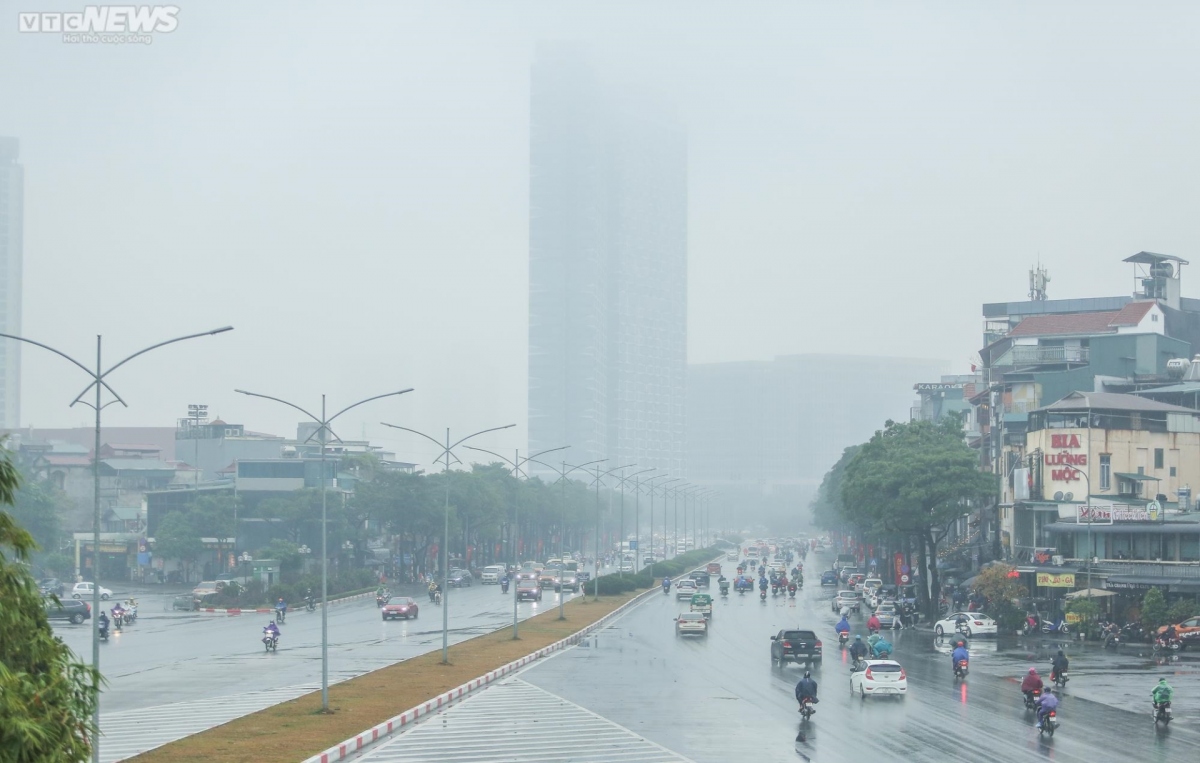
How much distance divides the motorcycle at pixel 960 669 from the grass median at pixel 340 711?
16.0 metres

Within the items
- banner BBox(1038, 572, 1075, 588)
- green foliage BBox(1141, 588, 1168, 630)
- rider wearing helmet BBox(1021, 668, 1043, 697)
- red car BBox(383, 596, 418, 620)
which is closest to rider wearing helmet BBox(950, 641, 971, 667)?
rider wearing helmet BBox(1021, 668, 1043, 697)

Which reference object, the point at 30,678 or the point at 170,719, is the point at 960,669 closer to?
the point at 170,719

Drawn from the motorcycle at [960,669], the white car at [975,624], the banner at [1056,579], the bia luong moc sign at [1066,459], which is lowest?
the white car at [975,624]

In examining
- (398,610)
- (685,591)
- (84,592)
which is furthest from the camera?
(685,591)

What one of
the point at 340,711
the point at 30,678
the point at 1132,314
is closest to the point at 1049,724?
the point at 340,711

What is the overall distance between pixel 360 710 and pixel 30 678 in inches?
954

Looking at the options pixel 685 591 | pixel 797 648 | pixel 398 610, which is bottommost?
pixel 685 591

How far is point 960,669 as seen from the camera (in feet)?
154

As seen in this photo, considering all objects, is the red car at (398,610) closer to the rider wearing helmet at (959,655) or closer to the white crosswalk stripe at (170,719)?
the white crosswalk stripe at (170,719)

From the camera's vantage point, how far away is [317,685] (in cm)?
4441

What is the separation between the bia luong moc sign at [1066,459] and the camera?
268 ft

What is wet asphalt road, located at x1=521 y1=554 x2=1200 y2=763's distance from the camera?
101 feet

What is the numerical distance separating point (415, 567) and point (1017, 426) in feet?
195

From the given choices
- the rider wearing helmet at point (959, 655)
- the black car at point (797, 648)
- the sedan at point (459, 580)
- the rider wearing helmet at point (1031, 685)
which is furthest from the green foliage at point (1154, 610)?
the sedan at point (459, 580)
